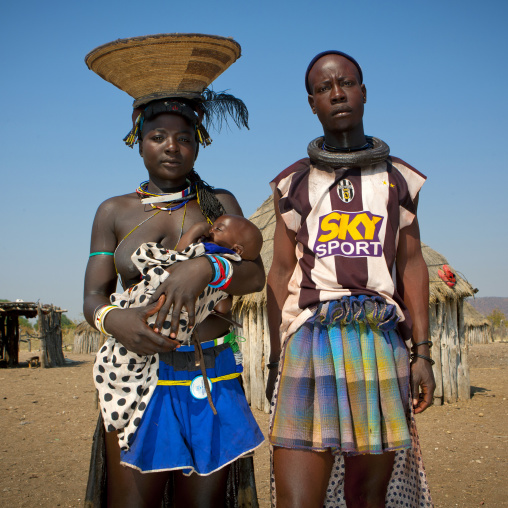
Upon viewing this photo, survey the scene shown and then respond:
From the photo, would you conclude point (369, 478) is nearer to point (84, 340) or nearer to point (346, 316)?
point (346, 316)

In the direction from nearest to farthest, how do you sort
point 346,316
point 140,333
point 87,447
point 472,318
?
point 140,333 → point 346,316 → point 87,447 → point 472,318

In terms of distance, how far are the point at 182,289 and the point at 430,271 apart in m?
9.18

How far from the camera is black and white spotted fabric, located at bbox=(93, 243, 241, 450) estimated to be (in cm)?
199

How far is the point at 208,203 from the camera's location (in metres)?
2.39

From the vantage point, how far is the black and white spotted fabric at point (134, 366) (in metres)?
1.99

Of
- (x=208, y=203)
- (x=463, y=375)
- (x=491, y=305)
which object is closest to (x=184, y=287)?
(x=208, y=203)

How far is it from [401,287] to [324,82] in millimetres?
961

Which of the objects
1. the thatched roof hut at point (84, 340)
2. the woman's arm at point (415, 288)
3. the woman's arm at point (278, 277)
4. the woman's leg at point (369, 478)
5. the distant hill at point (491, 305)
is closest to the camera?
the woman's leg at point (369, 478)

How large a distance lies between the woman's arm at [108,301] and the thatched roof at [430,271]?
6.89m

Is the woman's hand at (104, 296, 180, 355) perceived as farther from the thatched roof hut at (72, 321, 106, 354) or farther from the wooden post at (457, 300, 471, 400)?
the thatched roof hut at (72, 321, 106, 354)

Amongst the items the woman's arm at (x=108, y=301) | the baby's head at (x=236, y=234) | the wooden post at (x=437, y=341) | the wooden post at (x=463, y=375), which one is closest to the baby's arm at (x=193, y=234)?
the baby's head at (x=236, y=234)

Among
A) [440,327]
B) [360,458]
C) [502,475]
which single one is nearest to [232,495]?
[360,458]

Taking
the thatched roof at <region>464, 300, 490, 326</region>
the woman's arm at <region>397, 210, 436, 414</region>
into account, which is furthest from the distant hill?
the woman's arm at <region>397, 210, 436, 414</region>

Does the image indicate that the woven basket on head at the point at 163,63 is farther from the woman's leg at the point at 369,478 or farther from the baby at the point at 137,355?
the woman's leg at the point at 369,478
